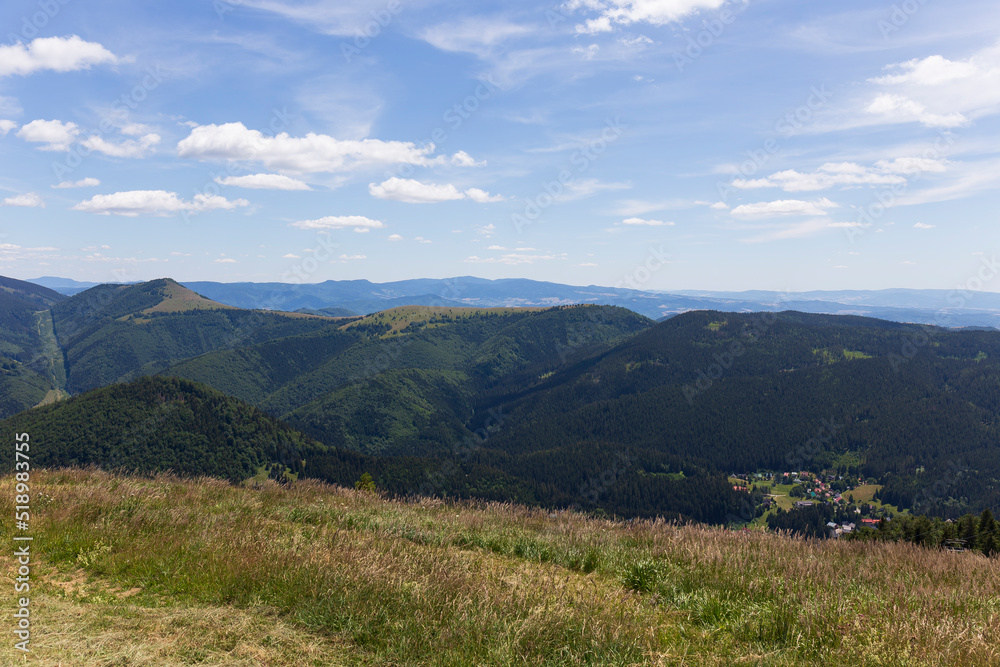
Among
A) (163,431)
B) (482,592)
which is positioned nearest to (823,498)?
(482,592)

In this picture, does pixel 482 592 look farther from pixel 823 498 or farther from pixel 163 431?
pixel 823 498

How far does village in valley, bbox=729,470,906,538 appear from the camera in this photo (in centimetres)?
15150

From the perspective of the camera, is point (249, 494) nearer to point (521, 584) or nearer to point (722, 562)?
point (521, 584)

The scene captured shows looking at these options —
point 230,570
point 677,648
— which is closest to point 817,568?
point 677,648

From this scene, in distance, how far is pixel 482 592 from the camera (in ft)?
20.8

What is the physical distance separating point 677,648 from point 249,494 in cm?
1278

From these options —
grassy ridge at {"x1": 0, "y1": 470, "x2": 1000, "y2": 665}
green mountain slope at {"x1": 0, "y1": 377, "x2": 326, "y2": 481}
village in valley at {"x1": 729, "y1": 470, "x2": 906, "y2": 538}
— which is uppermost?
grassy ridge at {"x1": 0, "y1": 470, "x2": 1000, "y2": 665}

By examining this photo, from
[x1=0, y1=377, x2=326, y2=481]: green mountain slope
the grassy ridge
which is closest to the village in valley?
the grassy ridge

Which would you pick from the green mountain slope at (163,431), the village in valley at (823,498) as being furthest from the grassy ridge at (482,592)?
the village in valley at (823,498)

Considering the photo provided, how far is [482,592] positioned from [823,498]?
217 meters

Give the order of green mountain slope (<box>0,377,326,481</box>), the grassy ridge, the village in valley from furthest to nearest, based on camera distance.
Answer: the village in valley → green mountain slope (<box>0,377,326,481</box>) → the grassy ridge

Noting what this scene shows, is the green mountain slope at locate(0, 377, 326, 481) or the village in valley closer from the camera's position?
the green mountain slope at locate(0, 377, 326, 481)

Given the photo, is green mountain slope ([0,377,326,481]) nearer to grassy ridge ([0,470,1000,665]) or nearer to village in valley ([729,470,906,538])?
grassy ridge ([0,470,1000,665])

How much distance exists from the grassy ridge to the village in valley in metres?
161
